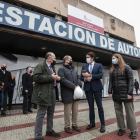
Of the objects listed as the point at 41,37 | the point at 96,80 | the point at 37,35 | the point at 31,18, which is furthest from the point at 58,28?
the point at 96,80

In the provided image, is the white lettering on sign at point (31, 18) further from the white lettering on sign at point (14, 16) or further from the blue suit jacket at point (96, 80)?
the blue suit jacket at point (96, 80)

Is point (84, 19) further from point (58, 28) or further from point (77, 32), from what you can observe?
point (58, 28)

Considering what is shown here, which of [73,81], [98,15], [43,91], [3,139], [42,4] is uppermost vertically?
[98,15]

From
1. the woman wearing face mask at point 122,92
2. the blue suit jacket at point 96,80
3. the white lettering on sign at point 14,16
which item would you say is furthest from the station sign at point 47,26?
the woman wearing face mask at point 122,92

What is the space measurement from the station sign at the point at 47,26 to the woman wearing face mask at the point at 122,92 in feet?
12.0

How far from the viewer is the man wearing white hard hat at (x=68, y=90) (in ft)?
8.59

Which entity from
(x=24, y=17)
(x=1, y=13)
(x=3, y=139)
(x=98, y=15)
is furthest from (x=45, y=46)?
(x=98, y=15)

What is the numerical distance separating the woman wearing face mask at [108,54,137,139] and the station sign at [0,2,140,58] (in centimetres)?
367

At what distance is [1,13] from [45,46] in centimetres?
248

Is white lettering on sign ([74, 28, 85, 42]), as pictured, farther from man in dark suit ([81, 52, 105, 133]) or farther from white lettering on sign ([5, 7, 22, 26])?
man in dark suit ([81, 52, 105, 133])

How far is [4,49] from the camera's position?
254 inches

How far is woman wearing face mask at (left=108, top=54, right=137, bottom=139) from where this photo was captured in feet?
8.05

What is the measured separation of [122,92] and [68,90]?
51.6 inches

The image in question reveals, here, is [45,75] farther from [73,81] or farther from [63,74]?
[73,81]
